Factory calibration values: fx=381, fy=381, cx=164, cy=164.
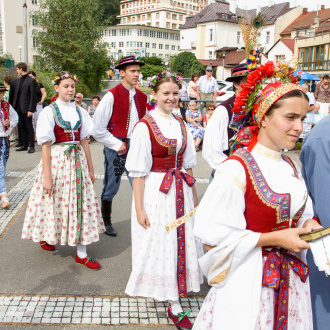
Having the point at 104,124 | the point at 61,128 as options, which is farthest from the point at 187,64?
the point at 61,128

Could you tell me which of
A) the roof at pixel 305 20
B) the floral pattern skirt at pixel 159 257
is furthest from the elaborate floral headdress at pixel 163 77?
the roof at pixel 305 20

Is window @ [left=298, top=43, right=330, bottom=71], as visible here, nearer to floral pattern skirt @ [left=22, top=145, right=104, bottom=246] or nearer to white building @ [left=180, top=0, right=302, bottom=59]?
white building @ [left=180, top=0, right=302, bottom=59]

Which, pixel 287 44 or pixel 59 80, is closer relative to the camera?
pixel 59 80

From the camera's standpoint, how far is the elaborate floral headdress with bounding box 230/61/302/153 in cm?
189

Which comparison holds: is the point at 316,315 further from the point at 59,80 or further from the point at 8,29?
the point at 8,29

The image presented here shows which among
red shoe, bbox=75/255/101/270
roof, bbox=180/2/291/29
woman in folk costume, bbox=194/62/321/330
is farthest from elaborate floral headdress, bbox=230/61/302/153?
roof, bbox=180/2/291/29

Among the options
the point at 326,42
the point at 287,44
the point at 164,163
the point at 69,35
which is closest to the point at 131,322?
the point at 164,163

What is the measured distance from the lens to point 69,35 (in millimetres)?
25266

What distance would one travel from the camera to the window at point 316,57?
39375 mm

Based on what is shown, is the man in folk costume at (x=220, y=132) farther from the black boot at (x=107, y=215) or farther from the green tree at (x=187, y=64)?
the green tree at (x=187, y=64)

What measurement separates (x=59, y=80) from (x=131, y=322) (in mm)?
2487

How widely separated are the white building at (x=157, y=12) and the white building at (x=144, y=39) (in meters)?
7.18

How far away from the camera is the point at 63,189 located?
394 cm

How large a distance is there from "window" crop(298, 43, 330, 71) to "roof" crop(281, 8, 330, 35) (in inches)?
327
